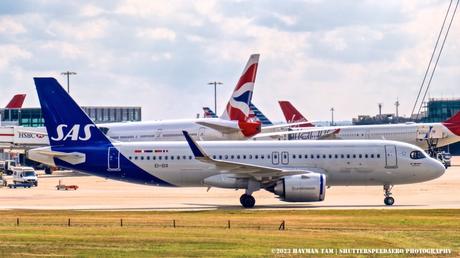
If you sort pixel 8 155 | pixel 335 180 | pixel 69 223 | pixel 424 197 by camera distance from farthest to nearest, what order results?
pixel 8 155 → pixel 424 197 → pixel 335 180 → pixel 69 223

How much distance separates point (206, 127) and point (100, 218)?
46.3 m

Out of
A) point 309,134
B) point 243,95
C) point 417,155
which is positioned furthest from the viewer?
point 309,134

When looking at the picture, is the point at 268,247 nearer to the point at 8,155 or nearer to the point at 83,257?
the point at 83,257

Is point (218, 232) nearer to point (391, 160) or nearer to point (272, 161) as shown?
point (272, 161)

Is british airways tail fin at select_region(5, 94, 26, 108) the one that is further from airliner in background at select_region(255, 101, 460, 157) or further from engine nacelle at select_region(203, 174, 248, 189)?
engine nacelle at select_region(203, 174, 248, 189)

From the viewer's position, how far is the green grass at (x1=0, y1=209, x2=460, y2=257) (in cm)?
2953

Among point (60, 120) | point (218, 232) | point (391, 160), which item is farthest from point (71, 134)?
point (218, 232)

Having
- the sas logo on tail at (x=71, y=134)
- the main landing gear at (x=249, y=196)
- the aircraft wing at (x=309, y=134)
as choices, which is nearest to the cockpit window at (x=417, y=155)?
the main landing gear at (x=249, y=196)

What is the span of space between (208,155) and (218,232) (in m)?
17.1

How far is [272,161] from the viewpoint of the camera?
5131cm

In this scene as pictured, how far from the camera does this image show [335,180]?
5138 centimetres

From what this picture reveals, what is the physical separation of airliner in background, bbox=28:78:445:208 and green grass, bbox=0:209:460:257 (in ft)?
21.1

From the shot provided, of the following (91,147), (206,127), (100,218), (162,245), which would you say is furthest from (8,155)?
(162,245)

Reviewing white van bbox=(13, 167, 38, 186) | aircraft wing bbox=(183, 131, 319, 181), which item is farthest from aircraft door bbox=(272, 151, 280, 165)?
white van bbox=(13, 167, 38, 186)
